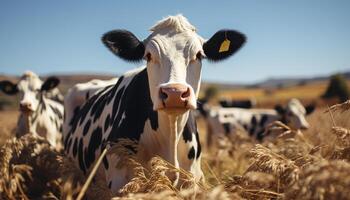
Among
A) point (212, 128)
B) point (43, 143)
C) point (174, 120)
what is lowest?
point (212, 128)

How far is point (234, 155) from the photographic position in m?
7.45

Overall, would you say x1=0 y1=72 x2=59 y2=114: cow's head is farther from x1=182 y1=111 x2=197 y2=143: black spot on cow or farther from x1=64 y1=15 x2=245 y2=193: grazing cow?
x1=182 y1=111 x2=197 y2=143: black spot on cow

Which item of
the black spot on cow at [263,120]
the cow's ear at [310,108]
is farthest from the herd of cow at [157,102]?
the cow's ear at [310,108]

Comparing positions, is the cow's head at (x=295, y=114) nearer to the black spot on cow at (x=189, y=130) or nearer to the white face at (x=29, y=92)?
the white face at (x=29, y=92)

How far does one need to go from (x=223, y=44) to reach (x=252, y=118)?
1266 cm

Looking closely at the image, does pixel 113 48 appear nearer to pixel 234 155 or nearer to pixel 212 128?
pixel 234 155

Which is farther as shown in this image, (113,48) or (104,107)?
(104,107)

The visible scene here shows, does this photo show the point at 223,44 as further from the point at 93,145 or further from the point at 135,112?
the point at 93,145

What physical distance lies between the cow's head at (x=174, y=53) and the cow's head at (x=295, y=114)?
10990 mm

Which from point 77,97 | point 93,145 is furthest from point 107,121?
point 77,97

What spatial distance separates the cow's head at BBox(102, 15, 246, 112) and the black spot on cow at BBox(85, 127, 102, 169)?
1.20 metres

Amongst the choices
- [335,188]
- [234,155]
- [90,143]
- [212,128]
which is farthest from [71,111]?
[212,128]

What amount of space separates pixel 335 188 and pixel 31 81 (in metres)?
8.20

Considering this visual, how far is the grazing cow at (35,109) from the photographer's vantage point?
8164 millimetres
